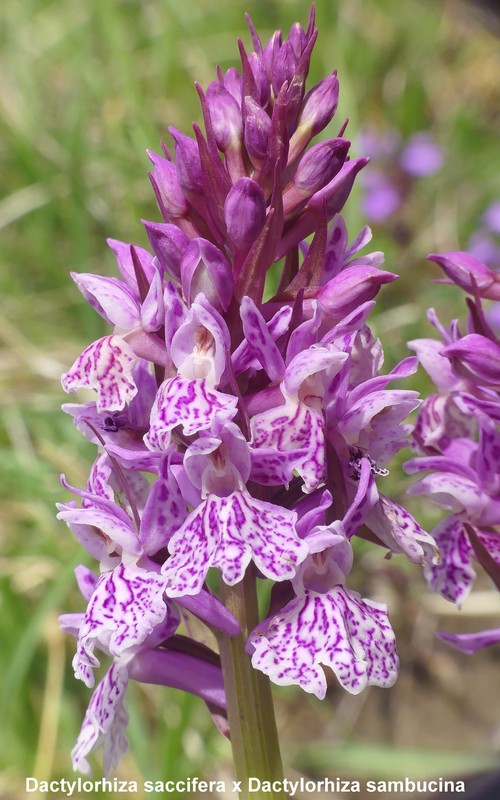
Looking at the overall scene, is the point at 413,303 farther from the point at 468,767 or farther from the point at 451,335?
the point at 451,335

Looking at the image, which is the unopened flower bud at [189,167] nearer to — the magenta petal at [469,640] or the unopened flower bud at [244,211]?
the unopened flower bud at [244,211]

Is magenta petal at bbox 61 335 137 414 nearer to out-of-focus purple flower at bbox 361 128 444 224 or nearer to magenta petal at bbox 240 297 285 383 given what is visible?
magenta petal at bbox 240 297 285 383

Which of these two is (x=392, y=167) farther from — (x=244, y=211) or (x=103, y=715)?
(x=103, y=715)

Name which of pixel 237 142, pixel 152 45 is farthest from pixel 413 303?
pixel 237 142

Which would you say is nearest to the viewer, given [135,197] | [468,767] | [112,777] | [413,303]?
[468,767]

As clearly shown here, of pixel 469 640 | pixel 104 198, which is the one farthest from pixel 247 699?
pixel 104 198
